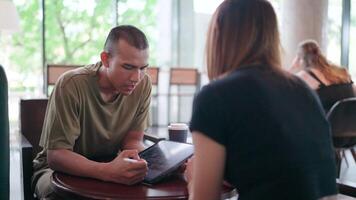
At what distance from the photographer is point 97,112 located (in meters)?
1.75

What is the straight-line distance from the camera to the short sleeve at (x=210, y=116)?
0.96 meters

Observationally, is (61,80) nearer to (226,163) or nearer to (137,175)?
(137,175)

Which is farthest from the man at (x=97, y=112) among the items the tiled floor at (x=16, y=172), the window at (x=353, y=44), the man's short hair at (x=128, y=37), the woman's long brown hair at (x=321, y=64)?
the window at (x=353, y=44)

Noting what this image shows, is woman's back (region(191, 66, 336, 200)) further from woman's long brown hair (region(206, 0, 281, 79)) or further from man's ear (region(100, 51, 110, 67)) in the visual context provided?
man's ear (region(100, 51, 110, 67))

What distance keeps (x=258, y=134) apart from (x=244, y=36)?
25 cm

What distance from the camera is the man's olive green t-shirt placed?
1.60 m

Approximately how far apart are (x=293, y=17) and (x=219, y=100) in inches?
207

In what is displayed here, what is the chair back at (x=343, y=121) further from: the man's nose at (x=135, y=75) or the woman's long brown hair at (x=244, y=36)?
the woman's long brown hair at (x=244, y=36)

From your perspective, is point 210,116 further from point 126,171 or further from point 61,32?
point 61,32

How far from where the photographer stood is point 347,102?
3.12 meters

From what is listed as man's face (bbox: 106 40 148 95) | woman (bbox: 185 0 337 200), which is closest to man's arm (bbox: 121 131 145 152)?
man's face (bbox: 106 40 148 95)

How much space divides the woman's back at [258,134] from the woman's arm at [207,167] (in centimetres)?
2

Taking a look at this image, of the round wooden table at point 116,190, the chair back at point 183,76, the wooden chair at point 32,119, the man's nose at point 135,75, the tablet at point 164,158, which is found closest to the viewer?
the round wooden table at point 116,190

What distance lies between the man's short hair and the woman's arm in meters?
0.76
